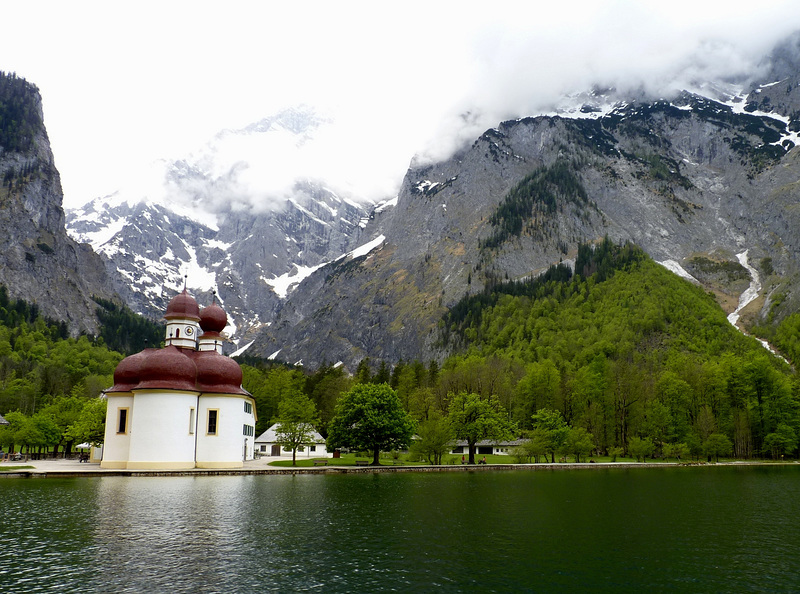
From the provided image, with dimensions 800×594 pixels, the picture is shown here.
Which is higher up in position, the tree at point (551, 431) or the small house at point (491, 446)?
the tree at point (551, 431)

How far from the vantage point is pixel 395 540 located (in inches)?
1072

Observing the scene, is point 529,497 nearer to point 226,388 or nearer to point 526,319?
point 226,388

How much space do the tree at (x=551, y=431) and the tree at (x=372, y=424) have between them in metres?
20.1

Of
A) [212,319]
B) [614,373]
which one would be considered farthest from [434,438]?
[614,373]

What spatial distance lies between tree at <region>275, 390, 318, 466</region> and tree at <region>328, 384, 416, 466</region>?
5.31 meters

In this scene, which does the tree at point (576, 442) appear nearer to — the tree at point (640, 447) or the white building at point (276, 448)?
the tree at point (640, 447)

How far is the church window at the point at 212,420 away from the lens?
69.8 meters

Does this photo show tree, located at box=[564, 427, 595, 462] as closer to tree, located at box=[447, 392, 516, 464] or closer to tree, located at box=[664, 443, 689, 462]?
tree, located at box=[447, 392, 516, 464]

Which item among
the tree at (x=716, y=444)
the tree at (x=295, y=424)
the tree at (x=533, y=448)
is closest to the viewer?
the tree at (x=295, y=424)

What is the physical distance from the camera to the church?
6631 cm

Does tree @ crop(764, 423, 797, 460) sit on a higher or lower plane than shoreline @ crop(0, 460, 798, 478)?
higher

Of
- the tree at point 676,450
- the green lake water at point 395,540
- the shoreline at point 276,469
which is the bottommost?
the green lake water at point 395,540

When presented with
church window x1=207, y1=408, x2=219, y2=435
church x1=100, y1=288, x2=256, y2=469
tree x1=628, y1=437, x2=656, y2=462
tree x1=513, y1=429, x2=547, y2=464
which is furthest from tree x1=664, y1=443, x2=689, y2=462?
church window x1=207, y1=408, x2=219, y2=435

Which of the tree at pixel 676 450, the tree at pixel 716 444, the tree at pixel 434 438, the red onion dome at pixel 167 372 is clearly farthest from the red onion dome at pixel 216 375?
the tree at pixel 716 444
